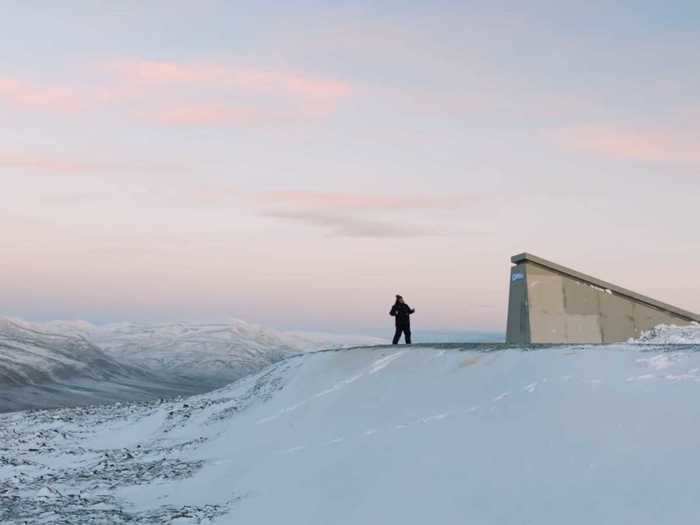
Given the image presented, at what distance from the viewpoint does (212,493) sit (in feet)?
36.2

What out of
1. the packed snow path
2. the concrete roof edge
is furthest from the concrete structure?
the packed snow path

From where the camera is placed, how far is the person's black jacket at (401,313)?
20641 mm

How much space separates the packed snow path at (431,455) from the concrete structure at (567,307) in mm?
5237

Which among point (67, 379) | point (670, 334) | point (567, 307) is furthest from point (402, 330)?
point (67, 379)

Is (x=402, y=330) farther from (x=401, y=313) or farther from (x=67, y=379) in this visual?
(x=67, y=379)

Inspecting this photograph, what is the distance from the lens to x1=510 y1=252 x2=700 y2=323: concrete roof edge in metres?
20.2

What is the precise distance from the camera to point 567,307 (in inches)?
803

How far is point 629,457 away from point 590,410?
142 cm

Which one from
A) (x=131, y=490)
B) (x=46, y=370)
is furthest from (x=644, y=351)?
(x=46, y=370)

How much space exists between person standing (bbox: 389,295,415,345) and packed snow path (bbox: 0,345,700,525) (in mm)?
3404

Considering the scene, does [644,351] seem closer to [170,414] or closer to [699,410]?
[699,410]

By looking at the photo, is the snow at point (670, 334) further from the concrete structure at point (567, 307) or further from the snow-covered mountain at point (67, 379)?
the snow-covered mountain at point (67, 379)

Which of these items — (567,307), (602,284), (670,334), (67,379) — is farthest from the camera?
(67,379)

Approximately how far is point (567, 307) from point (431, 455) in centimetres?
1222
